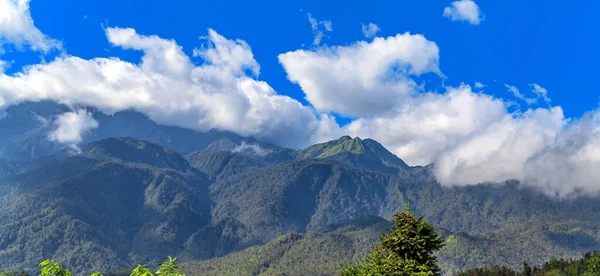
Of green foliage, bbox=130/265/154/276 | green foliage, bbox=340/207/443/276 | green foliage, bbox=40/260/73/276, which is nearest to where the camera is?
green foliage, bbox=40/260/73/276

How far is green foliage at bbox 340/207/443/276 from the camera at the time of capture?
36.7 meters

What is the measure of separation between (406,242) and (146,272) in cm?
2252

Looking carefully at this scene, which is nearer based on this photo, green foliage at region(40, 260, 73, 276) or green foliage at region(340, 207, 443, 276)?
green foliage at region(40, 260, 73, 276)

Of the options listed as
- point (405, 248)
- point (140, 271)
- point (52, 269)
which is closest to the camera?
point (52, 269)

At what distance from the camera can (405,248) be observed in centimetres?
3850

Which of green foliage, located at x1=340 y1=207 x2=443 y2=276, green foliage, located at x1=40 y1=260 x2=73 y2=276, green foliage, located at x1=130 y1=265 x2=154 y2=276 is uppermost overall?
green foliage, located at x1=340 y1=207 x2=443 y2=276

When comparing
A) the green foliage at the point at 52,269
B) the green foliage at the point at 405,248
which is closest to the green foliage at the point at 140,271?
the green foliage at the point at 52,269

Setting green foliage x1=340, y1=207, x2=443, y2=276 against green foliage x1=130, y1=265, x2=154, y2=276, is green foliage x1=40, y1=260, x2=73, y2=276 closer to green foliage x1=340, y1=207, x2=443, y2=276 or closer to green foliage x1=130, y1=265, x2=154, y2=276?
green foliage x1=130, y1=265, x2=154, y2=276

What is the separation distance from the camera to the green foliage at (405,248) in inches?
1446

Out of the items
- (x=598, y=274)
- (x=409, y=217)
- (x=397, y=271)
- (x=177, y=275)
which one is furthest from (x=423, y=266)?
(x=598, y=274)

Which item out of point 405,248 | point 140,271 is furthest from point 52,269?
point 405,248

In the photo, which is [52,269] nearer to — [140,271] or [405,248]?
[140,271]

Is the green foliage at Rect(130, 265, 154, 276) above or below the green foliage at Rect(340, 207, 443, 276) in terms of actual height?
below

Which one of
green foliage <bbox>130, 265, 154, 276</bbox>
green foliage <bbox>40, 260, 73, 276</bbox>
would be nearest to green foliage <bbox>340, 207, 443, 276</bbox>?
green foliage <bbox>130, 265, 154, 276</bbox>
